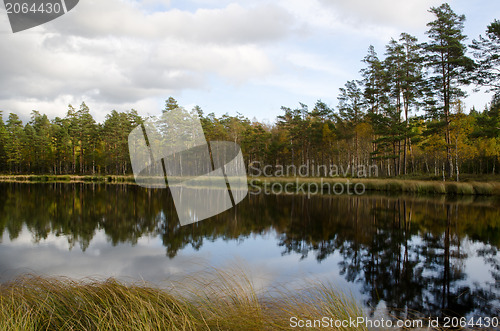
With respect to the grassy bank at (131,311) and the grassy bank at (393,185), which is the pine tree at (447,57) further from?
the grassy bank at (131,311)

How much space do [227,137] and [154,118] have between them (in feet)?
41.2

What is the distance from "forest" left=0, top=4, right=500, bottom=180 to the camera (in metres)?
25.7

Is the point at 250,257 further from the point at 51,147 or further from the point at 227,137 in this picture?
the point at 51,147

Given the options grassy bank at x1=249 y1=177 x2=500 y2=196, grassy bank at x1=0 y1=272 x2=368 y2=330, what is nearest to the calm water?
grassy bank at x1=0 y1=272 x2=368 y2=330

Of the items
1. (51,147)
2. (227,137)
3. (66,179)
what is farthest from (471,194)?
(51,147)

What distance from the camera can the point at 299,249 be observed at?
853 cm

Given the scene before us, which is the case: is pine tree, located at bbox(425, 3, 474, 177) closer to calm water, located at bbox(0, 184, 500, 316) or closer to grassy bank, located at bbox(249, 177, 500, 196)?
grassy bank, located at bbox(249, 177, 500, 196)

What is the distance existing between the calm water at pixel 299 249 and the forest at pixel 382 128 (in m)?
14.0

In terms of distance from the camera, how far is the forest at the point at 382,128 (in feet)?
84.3

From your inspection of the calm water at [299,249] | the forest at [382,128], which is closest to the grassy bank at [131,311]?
the calm water at [299,249]

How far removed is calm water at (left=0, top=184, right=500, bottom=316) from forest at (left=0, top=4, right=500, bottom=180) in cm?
1405

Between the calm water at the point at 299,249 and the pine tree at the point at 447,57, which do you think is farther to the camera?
the pine tree at the point at 447,57

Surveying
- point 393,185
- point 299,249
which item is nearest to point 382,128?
point 393,185

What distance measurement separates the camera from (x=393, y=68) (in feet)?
106
